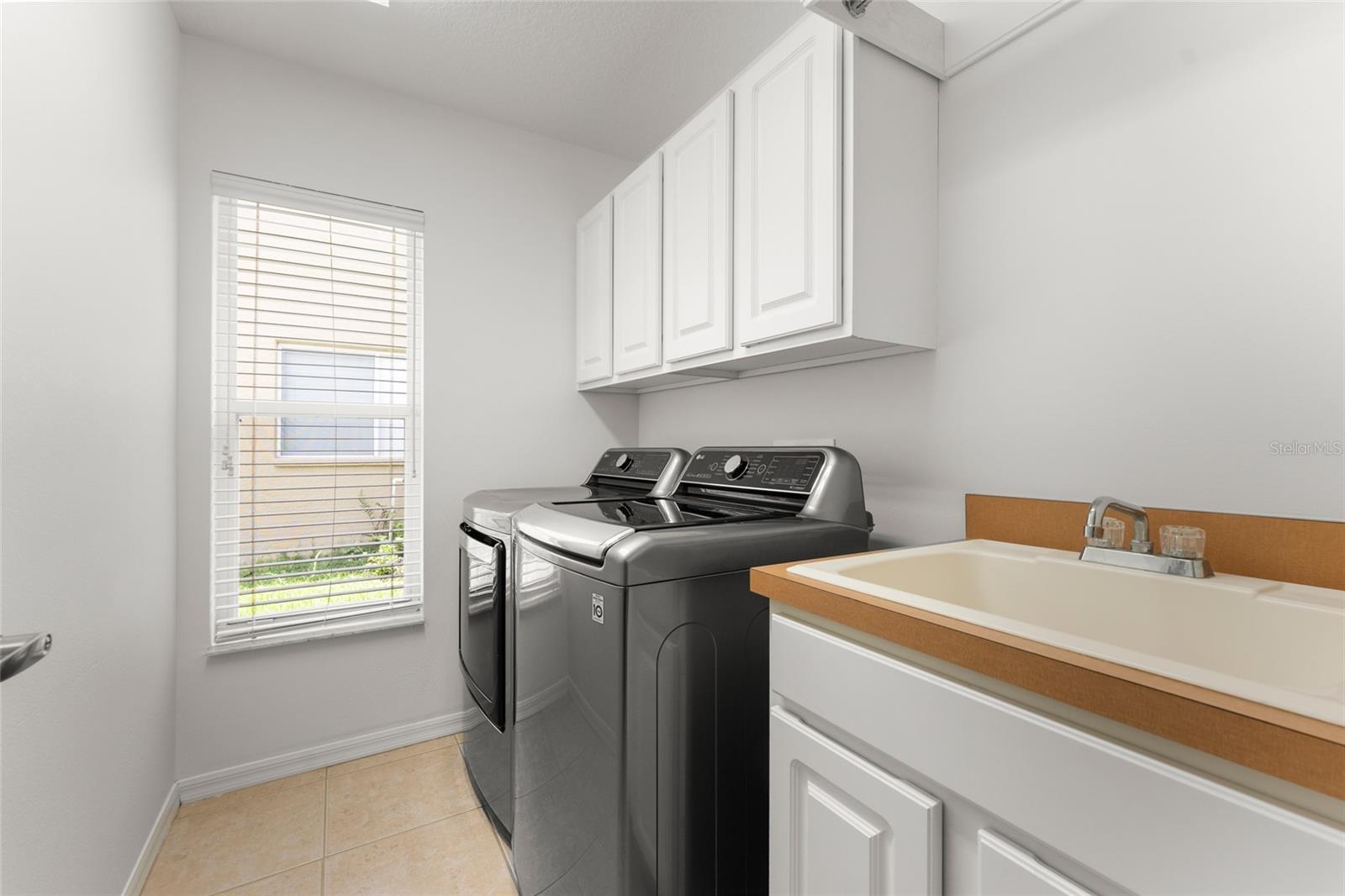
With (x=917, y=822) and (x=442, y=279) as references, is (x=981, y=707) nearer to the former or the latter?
(x=917, y=822)

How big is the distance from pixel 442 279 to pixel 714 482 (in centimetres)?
150

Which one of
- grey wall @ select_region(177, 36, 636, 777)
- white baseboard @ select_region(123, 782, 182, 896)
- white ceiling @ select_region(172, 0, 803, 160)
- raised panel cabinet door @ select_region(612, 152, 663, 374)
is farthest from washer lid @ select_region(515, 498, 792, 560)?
white ceiling @ select_region(172, 0, 803, 160)

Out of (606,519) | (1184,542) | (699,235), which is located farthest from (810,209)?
(1184,542)

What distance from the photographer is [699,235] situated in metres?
1.80

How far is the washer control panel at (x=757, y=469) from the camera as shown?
5.01 feet

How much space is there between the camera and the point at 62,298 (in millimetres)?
1114

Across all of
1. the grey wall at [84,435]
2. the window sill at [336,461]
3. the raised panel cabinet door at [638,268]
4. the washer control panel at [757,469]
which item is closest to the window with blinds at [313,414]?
the window sill at [336,461]

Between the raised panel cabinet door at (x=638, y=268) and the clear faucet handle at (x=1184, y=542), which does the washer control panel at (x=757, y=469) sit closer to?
the raised panel cabinet door at (x=638, y=268)

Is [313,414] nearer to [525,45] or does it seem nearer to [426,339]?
[426,339]

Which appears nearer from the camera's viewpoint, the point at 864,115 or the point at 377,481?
the point at 864,115

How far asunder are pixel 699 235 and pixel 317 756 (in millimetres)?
2344

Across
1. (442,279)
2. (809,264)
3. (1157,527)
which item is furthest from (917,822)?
(442,279)

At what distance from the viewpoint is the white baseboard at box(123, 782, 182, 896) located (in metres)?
1.52

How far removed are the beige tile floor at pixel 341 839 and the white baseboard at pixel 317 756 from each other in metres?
0.03
